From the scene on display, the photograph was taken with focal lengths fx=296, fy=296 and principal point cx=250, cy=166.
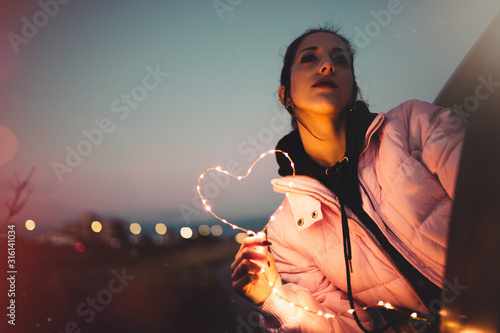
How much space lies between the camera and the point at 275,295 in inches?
43.7

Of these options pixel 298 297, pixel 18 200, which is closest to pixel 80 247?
pixel 18 200

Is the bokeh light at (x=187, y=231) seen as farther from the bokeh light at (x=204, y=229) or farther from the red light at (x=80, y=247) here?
the red light at (x=80, y=247)

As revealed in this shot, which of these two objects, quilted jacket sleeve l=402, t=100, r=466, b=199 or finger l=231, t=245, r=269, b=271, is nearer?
quilted jacket sleeve l=402, t=100, r=466, b=199

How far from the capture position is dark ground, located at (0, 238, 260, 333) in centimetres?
156

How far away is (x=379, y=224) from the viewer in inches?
41.2

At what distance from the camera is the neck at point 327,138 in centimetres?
127

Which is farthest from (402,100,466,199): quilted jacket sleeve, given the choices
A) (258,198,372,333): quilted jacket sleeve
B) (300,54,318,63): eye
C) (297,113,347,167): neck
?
(258,198,372,333): quilted jacket sleeve

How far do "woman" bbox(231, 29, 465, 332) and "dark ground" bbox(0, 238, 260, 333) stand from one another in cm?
64

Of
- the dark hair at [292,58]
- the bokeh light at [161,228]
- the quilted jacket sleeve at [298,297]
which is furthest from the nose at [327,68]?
the bokeh light at [161,228]

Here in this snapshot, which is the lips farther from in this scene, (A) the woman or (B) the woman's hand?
(B) the woman's hand

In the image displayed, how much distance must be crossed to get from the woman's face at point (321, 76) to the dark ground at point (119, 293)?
107 centimetres

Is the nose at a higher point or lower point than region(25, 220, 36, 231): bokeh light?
lower

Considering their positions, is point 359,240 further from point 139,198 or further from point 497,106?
point 139,198

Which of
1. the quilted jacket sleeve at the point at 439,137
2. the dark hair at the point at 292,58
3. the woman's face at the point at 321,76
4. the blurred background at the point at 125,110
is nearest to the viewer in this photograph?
the quilted jacket sleeve at the point at 439,137
